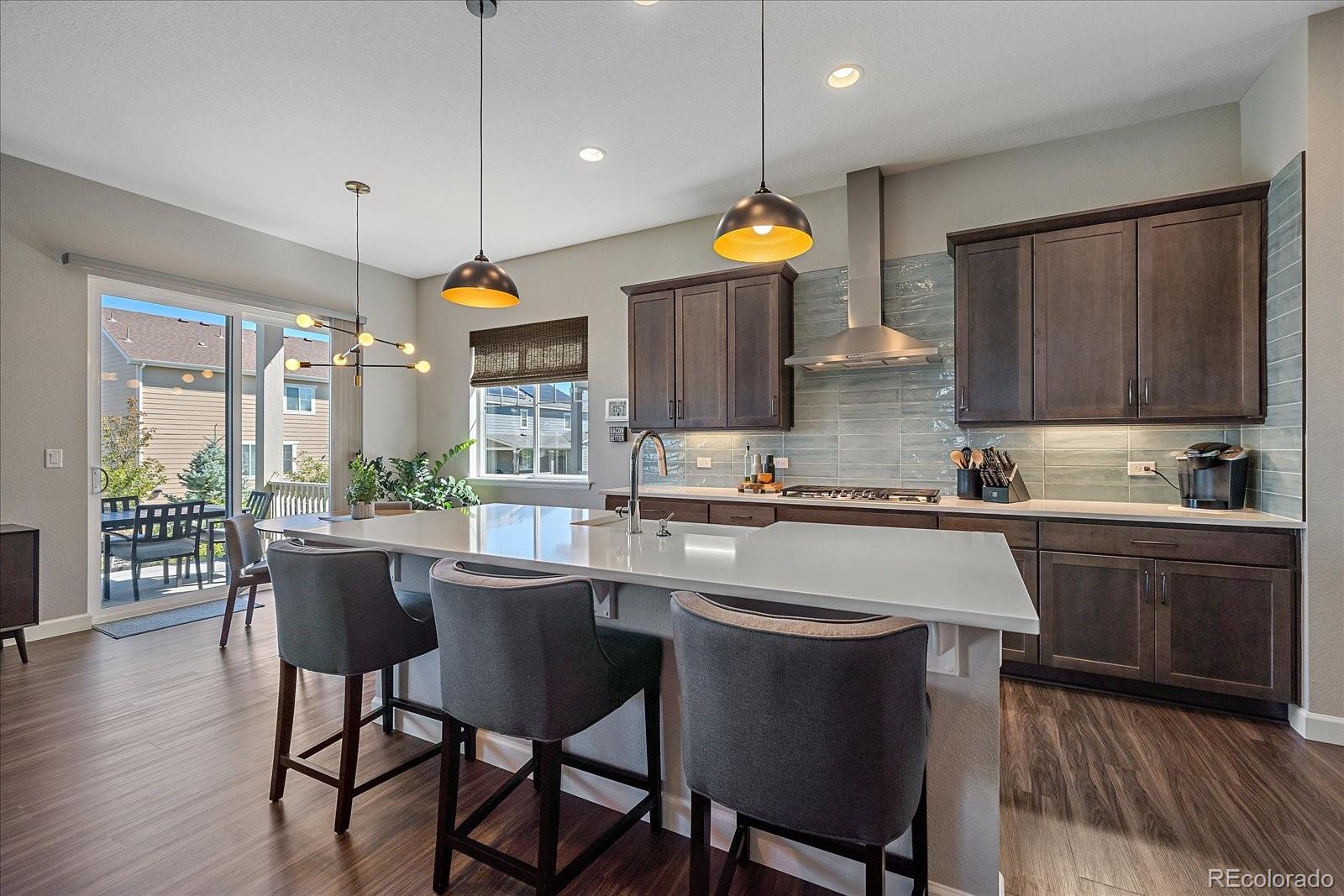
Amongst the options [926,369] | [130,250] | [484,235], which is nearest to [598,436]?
[484,235]

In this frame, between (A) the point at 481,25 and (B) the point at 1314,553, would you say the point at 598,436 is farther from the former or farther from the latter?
(B) the point at 1314,553

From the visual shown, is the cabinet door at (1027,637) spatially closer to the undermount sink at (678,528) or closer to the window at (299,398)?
the undermount sink at (678,528)

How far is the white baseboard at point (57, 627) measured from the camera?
12.0 ft

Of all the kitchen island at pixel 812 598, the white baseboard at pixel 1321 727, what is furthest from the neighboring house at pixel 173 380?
the white baseboard at pixel 1321 727

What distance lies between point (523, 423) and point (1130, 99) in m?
4.88

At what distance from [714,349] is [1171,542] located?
2.68 metres

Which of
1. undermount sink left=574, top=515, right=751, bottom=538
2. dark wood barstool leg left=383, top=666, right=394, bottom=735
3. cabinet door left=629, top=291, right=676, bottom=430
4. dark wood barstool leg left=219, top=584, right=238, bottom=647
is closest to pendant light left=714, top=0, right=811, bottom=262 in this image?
undermount sink left=574, top=515, right=751, bottom=538

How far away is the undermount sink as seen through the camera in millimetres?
2207

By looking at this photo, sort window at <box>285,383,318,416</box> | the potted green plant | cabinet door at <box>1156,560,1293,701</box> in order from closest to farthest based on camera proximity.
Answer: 1. cabinet door at <box>1156,560,1293,701</box>
2. the potted green plant
3. window at <box>285,383,318,416</box>

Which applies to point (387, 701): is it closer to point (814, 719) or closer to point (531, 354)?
point (814, 719)

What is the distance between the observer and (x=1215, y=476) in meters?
2.88

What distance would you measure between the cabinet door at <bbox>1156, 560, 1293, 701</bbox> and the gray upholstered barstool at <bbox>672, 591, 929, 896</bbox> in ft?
7.73

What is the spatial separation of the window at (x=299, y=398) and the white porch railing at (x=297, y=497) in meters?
0.63

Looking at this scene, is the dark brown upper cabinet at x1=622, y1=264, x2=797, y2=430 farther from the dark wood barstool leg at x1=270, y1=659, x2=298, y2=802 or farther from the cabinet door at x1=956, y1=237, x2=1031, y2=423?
the dark wood barstool leg at x1=270, y1=659, x2=298, y2=802
